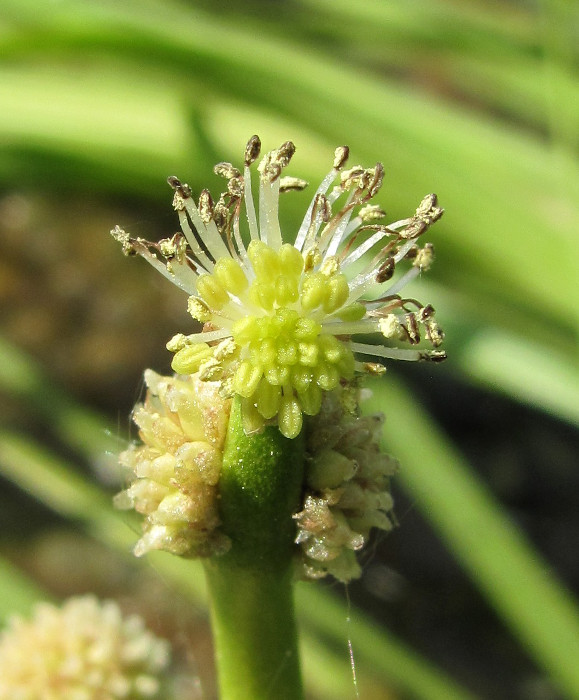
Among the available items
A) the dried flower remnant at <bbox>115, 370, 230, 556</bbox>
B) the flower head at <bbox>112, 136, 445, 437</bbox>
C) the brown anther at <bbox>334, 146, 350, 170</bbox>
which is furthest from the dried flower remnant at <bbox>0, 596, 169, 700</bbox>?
the brown anther at <bbox>334, 146, 350, 170</bbox>

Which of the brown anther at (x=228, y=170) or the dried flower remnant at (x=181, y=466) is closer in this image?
the dried flower remnant at (x=181, y=466)

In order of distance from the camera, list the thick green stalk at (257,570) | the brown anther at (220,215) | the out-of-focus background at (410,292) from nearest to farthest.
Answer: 1. the thick green stalk at (257,570)
2. the brown anther at (220,215)
3. the out-of-focus background at (410,292)

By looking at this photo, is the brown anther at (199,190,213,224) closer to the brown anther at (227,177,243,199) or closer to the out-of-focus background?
the brown anther at (227,177,243,199)

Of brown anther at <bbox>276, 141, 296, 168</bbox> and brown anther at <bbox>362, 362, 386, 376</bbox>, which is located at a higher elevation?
brown anther at <bbox>276, 141, 296, 168</bbox>

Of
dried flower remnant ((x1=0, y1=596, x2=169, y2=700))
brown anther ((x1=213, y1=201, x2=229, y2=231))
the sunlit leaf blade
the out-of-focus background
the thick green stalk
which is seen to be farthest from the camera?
the out-of-focus background

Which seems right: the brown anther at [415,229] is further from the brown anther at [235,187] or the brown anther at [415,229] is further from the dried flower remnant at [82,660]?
the dried flower remnant at [82,660]

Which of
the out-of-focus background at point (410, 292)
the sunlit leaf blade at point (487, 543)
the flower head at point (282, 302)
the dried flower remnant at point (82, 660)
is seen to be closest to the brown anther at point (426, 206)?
the flower head at point (282, 302)

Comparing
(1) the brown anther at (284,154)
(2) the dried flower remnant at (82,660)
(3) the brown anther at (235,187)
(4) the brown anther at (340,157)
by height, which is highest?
(4) the brown anther at (340,157)

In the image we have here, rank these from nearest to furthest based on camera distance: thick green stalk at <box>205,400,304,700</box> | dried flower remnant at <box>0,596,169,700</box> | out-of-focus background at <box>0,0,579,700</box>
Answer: thick green stalk at <box>205,400,304,700</box>, dried flower remnant at <box>0,596,169,700</box>, out-of-focus background at <box>0,0,579,700</box>
